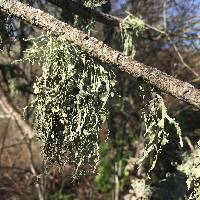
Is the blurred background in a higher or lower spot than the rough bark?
higher

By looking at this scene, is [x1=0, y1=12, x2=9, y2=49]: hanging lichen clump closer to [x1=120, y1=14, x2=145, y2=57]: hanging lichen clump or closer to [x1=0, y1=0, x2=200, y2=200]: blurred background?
[x1=120, y1=14, x2=145, y2=57]: hanging lichen clump

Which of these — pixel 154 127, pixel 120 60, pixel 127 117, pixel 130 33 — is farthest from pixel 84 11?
pixel 127 117

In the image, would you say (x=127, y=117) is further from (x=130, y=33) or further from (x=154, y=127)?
(x=154, y=127)

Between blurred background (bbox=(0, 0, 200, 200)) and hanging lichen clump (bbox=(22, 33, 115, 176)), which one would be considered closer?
hanging lichen clump (bbox=(22, 33, 115, 176))

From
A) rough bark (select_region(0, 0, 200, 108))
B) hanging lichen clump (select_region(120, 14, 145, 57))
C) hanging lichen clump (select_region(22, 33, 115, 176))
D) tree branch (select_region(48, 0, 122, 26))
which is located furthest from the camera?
hanging lichen clump (select_region(120, 14, 145, 57))

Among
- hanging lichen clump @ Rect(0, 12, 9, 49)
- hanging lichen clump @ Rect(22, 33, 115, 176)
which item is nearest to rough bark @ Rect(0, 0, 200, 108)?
hanging lichen clump @ Rect(22, 33, 115, 176)

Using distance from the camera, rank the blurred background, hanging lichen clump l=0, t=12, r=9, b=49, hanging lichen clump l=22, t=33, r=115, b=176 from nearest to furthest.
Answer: hanging lichen clump l=22, t=33, r=115, b=176
hanging lichen clump l=0, t=12, r=9, b=49
the blurred background
